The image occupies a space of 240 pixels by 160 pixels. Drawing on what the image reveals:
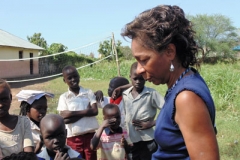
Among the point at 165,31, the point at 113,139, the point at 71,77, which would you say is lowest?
the point at 113,139

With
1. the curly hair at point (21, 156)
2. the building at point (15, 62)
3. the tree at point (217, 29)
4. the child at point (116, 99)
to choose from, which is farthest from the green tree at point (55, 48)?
the curly hair at point (21, 156)

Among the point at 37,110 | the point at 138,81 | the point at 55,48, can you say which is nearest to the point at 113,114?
the point at 138,81

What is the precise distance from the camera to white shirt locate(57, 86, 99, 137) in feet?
12.3

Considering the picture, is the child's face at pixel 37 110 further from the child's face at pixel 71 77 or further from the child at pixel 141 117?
the child at pixel 141 117

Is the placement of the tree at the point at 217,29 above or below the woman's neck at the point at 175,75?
above

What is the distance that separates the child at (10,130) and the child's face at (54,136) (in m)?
0.15

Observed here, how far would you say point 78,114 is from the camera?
3719 mm

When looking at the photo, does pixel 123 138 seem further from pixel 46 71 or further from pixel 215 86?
pixel 46 71

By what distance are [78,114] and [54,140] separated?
1154 millimetres

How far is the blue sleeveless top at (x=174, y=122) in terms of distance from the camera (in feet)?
4.42

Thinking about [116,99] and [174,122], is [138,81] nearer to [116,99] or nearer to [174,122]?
[116,99]

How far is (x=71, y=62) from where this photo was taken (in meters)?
27.1

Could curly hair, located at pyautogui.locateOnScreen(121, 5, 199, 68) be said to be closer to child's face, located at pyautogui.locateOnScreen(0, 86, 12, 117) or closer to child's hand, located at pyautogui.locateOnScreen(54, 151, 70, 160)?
child's hand, located at pyautogui.locateOnScreen(54, 151, 70, 160)

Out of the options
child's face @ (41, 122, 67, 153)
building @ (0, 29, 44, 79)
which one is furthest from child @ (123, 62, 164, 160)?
building @ (0, 29, 44, 79)
